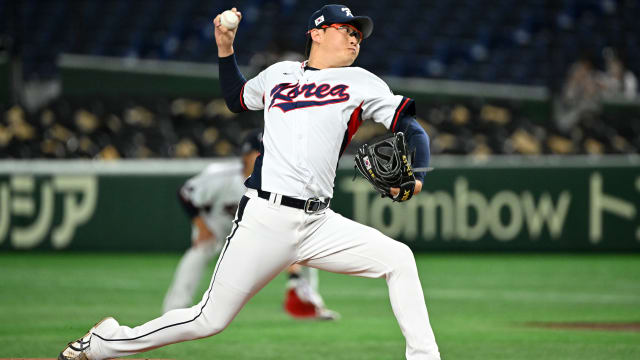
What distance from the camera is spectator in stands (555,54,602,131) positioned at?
1692 cm

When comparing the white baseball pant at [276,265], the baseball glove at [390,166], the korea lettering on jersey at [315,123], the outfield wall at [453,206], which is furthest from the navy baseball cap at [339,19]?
the outfield wall at [453,206]

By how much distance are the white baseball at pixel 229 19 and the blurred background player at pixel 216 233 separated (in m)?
3.14

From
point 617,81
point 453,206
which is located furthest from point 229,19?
point 617,81

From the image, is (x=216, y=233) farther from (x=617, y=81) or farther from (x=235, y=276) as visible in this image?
(x=617, y=81)

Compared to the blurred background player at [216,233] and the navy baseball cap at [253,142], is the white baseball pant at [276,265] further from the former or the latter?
the blurred background player at [216,233]

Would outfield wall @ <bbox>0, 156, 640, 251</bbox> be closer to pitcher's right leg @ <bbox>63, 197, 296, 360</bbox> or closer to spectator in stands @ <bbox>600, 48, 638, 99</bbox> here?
spectator in stands @ <bbox>600, 48, 638, 99</bbox>

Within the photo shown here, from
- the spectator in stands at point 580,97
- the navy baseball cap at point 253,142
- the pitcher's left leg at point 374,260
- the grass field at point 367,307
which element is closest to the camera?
the pitcher's left leg at point 374,260

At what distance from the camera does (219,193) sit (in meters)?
9.10

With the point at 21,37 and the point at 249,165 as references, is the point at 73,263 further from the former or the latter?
the point at 21,37

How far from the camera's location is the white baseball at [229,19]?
5.21 meters

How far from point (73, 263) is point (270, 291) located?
12.0 ft

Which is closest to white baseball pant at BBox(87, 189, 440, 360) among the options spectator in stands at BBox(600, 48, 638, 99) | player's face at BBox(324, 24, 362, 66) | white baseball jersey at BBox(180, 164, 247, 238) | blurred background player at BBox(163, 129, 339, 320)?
player's face at BBox(324, 24, 362, 66)

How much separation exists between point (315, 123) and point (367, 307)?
490 centimetres

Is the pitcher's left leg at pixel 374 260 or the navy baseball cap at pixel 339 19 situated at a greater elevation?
the navy baseball cap at pixel 339 19
